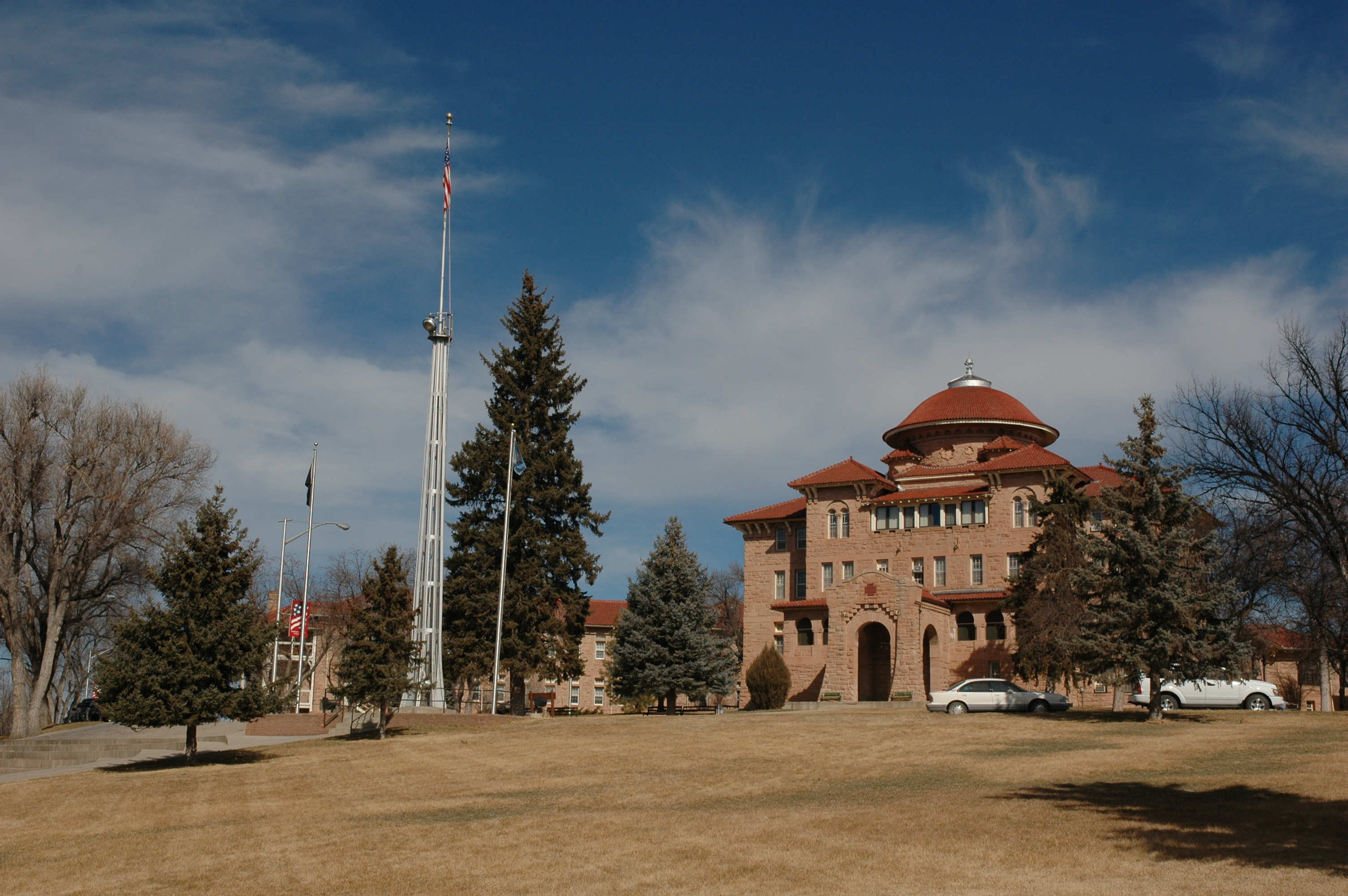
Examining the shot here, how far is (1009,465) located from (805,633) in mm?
12849

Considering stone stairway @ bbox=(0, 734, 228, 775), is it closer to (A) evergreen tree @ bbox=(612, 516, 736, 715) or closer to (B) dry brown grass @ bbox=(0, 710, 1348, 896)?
(B) dry brown grass @ bbox=(0, 710, 1348, 896)

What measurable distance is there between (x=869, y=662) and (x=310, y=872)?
43.9 meters

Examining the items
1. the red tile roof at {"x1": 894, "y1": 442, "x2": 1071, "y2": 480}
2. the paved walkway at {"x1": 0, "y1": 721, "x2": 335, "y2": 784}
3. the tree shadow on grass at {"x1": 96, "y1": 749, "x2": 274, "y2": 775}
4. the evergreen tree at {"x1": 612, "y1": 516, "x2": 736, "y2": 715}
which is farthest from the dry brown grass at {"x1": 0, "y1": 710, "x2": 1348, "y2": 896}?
the red tile roof at {"x1": 894, "y1": 442, "x2": 1071, "y2": 480}

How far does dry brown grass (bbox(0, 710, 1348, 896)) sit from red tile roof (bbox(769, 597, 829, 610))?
27064 mm

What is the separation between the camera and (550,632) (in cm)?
4428

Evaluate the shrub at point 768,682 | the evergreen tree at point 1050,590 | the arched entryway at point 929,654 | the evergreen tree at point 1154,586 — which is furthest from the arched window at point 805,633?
the evergreen tree at point 1154,586

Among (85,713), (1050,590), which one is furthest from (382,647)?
(85,713)

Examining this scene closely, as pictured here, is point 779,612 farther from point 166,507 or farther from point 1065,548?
point 166,507

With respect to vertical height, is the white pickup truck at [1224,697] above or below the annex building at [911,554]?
below

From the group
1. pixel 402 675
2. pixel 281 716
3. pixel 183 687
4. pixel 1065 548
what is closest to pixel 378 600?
pixel 402 675

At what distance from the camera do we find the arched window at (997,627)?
50.2 metres

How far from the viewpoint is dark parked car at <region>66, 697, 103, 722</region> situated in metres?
54.8

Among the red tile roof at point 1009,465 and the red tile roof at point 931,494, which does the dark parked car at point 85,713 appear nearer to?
the red tile roof at point 931,494

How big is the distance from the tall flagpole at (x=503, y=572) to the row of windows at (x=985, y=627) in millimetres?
21519
